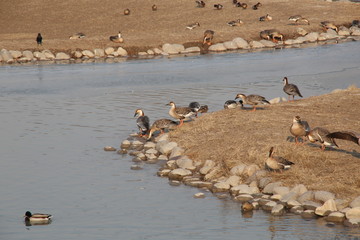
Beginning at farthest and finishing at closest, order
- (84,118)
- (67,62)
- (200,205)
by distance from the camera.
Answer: (67,62), (84,118), (200,205)

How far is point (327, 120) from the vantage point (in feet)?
78.4

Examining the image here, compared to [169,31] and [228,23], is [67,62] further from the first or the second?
[228,23]

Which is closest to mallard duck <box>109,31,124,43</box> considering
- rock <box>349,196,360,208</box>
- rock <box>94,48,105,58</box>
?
rock <box>94,48,105,58</box>

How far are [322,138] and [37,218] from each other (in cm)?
837

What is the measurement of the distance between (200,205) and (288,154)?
3.32m

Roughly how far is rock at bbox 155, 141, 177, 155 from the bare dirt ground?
108ft

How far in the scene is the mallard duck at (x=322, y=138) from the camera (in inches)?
774

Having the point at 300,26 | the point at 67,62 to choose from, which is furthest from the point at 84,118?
the point at 300,26

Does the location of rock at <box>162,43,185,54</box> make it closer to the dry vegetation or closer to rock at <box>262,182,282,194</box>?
the dry vegetation

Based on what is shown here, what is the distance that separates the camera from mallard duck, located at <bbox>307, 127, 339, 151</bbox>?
19.7m

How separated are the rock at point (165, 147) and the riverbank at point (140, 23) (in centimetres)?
3225

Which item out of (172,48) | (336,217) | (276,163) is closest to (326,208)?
(336,217)

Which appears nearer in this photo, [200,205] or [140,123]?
[200,205]

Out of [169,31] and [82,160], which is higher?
[169,31]
